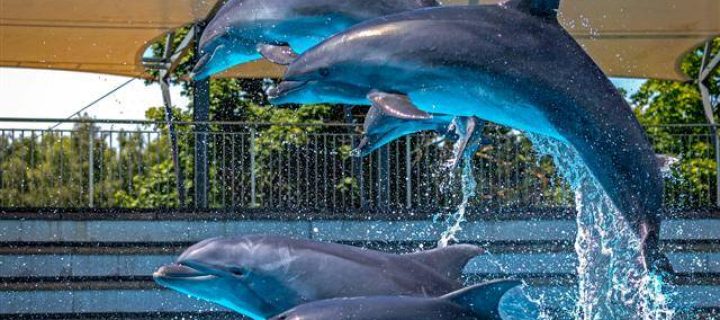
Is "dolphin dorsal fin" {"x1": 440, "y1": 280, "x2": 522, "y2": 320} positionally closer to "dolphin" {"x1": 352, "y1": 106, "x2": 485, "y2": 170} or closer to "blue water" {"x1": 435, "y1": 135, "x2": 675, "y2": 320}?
"blue water" {"x1": 435, "y1": 135, "x2": 675, "y2": 320}

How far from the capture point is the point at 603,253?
846 cm

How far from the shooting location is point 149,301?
12.1 metres

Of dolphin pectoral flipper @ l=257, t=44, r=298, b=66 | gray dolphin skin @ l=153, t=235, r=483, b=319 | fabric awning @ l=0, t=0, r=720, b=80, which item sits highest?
fabric awning @ l=0, t=0, r=720, b=80

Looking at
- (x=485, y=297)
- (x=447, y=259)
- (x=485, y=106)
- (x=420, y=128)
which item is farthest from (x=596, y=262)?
(x=485, y=297)

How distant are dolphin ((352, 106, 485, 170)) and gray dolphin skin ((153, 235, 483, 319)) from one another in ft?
1.73

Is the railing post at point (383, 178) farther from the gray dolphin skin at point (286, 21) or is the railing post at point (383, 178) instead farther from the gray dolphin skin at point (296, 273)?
the gray dolphin skin at point (296, 273)

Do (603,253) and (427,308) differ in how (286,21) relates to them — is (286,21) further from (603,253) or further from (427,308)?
(603,253)

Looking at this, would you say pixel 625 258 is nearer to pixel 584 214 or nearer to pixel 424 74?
pixel 584 214

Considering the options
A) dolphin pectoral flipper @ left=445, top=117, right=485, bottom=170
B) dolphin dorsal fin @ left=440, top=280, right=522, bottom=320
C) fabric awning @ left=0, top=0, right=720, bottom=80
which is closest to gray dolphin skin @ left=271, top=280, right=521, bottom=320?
dolphin dorsal fin @ left=440, top=280, right=522, bottom=320

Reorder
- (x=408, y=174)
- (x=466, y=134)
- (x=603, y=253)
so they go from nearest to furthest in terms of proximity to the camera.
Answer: (x=466, y=134), (x=603, y=253), (x=408, y=174)

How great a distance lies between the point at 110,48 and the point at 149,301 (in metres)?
6.29

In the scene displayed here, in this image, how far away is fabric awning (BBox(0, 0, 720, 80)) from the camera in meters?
Answer: 15.7

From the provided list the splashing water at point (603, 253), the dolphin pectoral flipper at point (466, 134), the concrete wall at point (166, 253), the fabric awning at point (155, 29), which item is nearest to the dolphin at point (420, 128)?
the dolphin pectoral flipper at point (466, 134)

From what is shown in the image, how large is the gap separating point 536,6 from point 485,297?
4.88 feet
